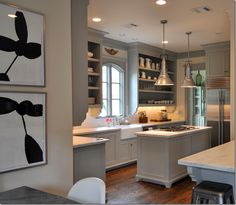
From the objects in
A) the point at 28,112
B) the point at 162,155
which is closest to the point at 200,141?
the point at 162,155

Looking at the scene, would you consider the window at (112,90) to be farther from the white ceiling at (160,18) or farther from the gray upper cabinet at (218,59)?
the gray upper cabinet at (218,59)

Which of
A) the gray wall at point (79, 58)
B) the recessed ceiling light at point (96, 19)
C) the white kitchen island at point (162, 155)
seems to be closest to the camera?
the gray wall at point (79, 58)

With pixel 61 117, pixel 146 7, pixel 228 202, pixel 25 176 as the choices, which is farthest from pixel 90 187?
pixel 146 7

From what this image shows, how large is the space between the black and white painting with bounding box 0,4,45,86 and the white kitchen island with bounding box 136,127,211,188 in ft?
8.70

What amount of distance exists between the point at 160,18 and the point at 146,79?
263 cm

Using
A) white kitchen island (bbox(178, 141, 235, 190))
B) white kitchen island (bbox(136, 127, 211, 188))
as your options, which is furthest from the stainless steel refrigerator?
white kitchen island (bbox(178, 141, 235, 190))

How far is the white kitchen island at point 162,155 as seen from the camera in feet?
14.6

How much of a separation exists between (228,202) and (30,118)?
6.20ft

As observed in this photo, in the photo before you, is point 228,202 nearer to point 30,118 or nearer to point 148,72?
point 30,118

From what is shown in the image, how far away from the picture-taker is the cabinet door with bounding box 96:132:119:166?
5477 mm

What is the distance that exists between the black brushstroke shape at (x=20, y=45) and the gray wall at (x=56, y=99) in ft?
0.43

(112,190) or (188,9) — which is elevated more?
(188,9)

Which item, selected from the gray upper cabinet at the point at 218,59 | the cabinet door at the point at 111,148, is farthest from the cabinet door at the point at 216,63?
the cabinet door at the point at 111,148

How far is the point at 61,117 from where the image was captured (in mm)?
2650
